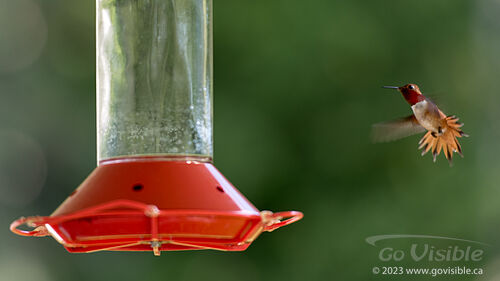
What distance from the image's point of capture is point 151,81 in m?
2.76

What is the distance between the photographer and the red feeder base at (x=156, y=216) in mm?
2328

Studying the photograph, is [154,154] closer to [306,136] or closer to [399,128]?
[399,128]

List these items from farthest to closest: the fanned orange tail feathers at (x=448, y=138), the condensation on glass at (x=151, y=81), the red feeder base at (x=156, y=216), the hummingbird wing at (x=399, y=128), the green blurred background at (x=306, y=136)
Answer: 1. the green blurred background at (x=306, y=136)
2. the hummingbird wing at (x=399, y=128)
3. the fanned orange tail feathers at (x=448, y=138)
4. the condensation on glass at (x=151, y=81)
5. the red feeder base at (x=156, y=216)

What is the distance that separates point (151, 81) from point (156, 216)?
0.66 metres

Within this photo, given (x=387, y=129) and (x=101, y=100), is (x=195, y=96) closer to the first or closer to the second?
(x=101, y=100)

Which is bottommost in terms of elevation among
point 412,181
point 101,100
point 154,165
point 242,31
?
point 412,181

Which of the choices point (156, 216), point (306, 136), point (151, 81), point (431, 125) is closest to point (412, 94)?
point (431, 125)

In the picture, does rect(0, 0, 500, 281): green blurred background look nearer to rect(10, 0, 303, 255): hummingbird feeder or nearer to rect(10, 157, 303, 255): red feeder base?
rect(10, 0, 303, 255): hummingbird feeder

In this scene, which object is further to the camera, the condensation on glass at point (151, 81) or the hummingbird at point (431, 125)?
the hummingbird at point (431, 125)

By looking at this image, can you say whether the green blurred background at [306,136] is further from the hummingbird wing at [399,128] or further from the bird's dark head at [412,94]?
the bird's dark head at [412,94]

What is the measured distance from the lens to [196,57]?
290cm

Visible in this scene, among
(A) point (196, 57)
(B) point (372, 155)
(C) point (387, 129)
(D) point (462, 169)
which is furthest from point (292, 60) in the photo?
(A) point (196, 57)

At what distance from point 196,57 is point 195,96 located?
14cm

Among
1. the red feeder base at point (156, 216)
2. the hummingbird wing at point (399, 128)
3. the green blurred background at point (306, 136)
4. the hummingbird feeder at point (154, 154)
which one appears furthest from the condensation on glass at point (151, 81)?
the green blurred background at point (306, 136)
